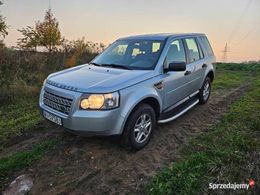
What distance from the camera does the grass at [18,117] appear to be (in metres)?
4.64

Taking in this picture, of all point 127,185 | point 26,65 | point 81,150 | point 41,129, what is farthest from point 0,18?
point 127,185

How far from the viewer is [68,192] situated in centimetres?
295

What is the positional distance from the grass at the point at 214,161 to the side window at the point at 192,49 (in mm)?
1594

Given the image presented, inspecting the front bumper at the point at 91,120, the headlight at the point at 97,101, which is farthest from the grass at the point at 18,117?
the headlight at the point at 97,101

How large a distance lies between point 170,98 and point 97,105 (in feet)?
5.60

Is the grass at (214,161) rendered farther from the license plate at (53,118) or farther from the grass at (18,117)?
the grass at (18,117)

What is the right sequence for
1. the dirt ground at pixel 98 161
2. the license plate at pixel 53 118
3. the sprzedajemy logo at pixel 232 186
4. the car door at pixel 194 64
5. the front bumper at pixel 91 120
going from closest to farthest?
the sprzedajemy logo at pixel 232 186, the dirt ground at pixel 98 161, the front bumper at pixel 91 120, the license plate at pixel 53 118, the car door at pixel 194 64

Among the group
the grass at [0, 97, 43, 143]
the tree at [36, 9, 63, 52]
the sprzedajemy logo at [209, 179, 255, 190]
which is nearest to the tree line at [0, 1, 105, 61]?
the tree at [36, 9, 63, 52]

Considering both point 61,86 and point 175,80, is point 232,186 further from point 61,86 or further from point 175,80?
point 61,86

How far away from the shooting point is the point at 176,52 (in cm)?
475

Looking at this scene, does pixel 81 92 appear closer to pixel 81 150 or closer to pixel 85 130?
pixel 85 130

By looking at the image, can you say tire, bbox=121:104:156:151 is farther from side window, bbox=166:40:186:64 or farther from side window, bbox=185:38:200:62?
side window, bbox=185:38:200:62

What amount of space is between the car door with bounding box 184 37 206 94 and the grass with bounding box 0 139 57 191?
3.14 metres

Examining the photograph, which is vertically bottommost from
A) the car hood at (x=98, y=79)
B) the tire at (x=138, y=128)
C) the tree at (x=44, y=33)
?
the tire at (x=138, y=128)
